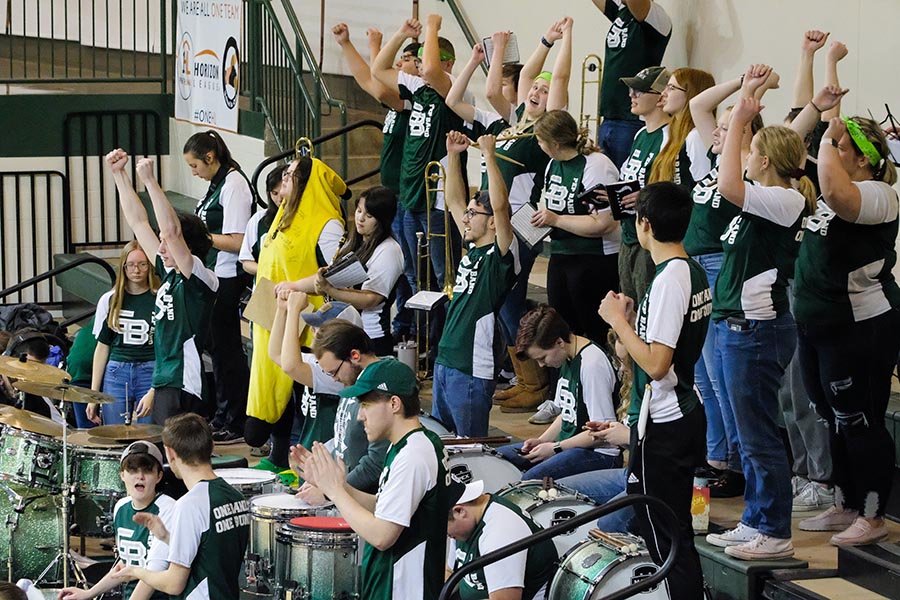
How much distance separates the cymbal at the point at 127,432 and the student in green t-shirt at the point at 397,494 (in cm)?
279

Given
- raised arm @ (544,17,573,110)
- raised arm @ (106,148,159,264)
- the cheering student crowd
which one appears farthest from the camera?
raised arm @ (544,17,573,110)

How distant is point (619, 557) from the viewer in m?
5.90

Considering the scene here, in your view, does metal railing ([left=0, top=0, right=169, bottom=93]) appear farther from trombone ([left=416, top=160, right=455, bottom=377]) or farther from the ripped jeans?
the ripped jeans

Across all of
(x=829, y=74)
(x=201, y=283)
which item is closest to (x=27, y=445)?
(x=201, y=283)

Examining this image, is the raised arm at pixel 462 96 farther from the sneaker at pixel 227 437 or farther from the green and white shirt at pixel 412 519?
the green and white shirt at pixel 412 519

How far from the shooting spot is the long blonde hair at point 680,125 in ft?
24.8

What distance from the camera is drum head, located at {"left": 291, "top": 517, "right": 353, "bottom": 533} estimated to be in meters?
6.51

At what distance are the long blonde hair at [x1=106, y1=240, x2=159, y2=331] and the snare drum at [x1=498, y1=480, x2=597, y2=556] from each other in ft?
10.9

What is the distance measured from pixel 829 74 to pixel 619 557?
2919 millimetres

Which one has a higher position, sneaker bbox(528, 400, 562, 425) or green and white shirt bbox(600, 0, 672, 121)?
green and white shirt bbox(600, 0, 672, 121)

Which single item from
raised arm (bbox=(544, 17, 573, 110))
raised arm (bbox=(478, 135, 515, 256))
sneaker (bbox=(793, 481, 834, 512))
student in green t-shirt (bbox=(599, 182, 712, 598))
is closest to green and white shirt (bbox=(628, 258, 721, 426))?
student in green t-shirt (bbox=(599, 182, 712, 598))

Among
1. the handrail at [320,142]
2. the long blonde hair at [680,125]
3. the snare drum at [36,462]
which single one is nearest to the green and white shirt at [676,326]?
the long blonde hair at [680,125]

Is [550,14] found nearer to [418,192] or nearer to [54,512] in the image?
[418,192]

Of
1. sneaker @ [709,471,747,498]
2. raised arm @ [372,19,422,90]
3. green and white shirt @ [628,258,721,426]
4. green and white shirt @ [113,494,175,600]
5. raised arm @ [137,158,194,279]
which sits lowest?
green and white shirt @ [113,494,175,600]
